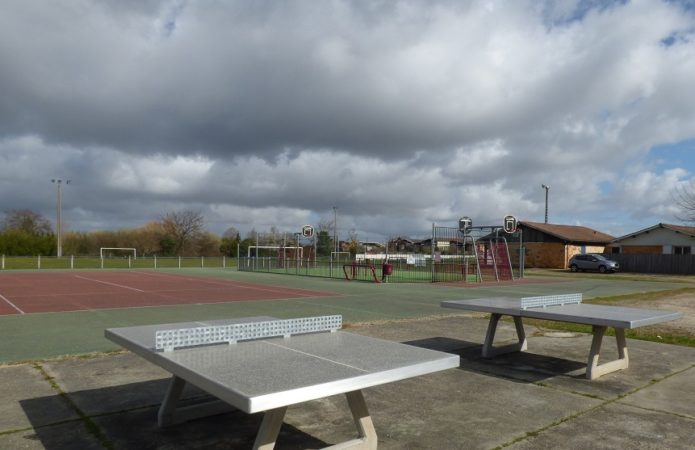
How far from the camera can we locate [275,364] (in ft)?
10.9

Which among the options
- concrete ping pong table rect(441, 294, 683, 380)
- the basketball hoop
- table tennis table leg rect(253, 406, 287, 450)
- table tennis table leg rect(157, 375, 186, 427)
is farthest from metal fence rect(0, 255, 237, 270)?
table tennis table leg rect(253, 406, 287, 450)

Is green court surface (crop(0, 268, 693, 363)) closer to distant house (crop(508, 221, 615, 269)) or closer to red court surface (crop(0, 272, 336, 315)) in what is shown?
red court surface (crop(0, 272, 336, 315))

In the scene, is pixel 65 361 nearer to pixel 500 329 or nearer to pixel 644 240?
pixel 500 329

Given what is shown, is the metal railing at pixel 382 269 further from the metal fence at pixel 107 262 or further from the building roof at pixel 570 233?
the building roof at pixel 570 233

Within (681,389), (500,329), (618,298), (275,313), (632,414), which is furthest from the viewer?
(618,298)

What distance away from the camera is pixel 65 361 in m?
6.57

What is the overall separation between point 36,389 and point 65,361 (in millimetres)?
1376

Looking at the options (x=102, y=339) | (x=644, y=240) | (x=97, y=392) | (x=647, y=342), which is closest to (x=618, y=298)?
(x=647, y=342)

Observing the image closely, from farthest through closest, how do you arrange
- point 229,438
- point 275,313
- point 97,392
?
1. point 275,313
2. point 97,392
3. point 229,438

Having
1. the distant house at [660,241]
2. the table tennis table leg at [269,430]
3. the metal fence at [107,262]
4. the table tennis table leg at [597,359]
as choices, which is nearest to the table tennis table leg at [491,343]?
the table tennis table leg at [597,359]

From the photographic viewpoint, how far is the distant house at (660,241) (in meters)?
42.4

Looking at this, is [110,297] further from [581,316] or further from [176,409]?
[581,316]

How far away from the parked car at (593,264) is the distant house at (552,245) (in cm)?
557

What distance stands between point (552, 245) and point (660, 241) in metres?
8.41
